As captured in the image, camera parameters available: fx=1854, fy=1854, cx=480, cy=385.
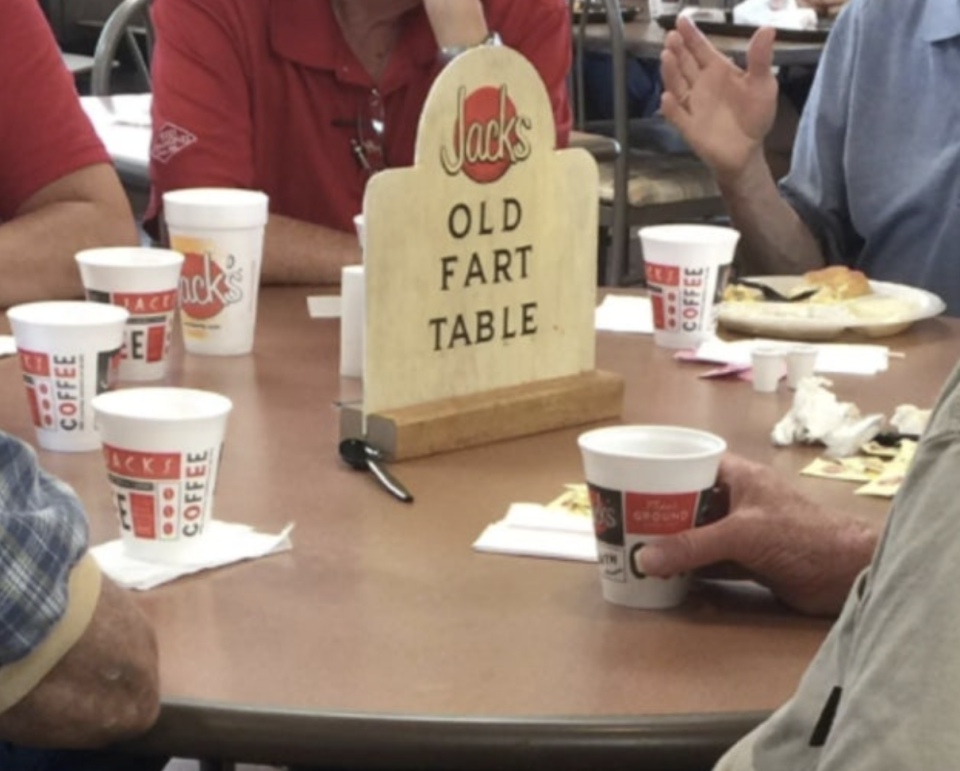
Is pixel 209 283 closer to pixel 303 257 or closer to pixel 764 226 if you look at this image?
pixel 303 257

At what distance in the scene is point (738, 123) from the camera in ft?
8.05

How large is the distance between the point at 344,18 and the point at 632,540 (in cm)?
164

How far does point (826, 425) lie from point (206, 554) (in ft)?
1.95

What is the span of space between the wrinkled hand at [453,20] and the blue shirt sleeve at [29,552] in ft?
5.12

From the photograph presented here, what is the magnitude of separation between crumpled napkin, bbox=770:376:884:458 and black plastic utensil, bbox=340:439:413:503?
0.36m

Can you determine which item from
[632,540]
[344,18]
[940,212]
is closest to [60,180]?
[344,18]

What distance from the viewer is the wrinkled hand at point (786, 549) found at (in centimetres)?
123

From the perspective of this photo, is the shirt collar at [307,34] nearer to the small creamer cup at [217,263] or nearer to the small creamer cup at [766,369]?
the small creamer cup at [217,263]

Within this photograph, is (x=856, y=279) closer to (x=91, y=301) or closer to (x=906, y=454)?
(x=906, y=454)

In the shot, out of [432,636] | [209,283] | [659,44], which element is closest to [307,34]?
[209,283]

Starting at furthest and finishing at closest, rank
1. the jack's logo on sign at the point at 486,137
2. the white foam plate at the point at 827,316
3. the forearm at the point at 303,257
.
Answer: the forearm at the point at 303,257 < the white foam plate at the point at 827,316 < the jack's logo on sign at the point at 486,137

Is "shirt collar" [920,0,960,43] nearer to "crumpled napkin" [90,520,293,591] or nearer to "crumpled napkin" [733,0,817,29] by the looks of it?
"crumpled napkin" [90,520,293,591]

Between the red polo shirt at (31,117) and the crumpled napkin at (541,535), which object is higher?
the red polo shirt at (31,117)

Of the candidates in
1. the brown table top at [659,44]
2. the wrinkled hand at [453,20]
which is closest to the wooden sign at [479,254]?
the wrinkled hand at [453,20]
